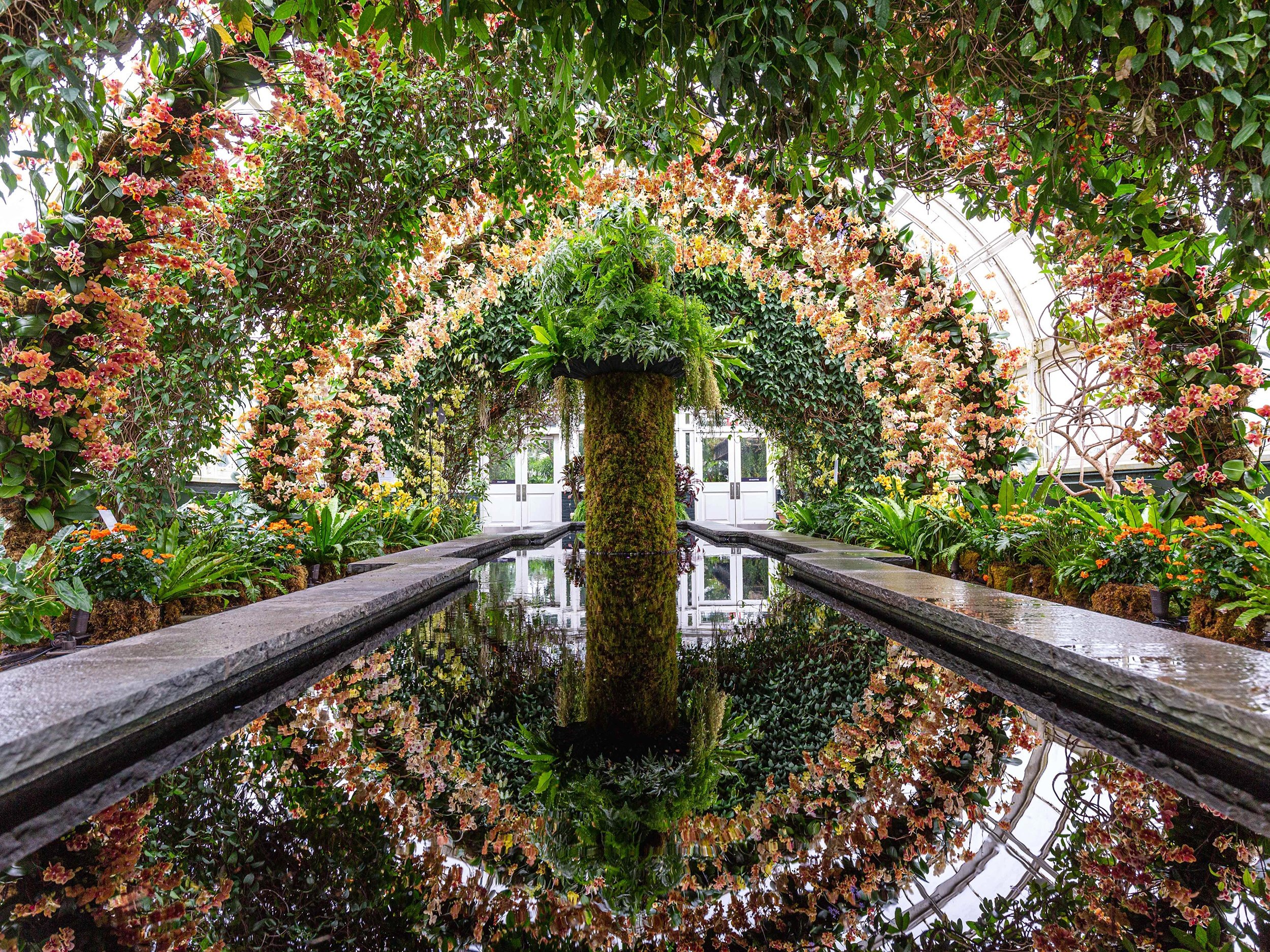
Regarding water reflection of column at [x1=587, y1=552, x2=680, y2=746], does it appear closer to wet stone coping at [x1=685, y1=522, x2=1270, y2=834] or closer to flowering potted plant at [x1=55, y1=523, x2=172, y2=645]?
wet stone coping at [x1=685, y1=522, x2=1270, y2=834]

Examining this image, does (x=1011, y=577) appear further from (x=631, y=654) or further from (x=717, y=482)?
(x=717, y=482)

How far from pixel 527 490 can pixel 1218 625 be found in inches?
593

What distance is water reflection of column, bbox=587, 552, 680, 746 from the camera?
1793 millimetres

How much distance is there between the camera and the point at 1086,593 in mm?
3447

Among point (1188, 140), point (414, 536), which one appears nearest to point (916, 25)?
point (1188, 140)

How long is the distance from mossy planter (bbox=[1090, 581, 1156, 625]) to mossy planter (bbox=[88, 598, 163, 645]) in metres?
4.17

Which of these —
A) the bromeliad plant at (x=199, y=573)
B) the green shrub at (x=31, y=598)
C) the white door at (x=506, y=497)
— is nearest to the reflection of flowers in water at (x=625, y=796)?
the green shrub at (x=31, y=598)

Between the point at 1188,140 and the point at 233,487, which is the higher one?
the point at 1188,140

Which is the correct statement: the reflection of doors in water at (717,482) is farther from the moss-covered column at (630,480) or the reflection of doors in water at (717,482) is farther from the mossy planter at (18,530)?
the mossy planter at (18,530)

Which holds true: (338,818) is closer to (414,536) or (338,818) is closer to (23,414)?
(23,414)

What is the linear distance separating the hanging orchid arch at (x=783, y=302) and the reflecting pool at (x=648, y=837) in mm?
3597

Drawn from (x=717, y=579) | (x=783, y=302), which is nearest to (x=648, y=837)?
(x=717, y=579)

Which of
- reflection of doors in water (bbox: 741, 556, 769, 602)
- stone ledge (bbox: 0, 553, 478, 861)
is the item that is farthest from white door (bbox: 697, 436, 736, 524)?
stone ledge (bbox: 0, 553, 478, 861)

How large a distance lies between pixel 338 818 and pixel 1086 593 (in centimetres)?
358
